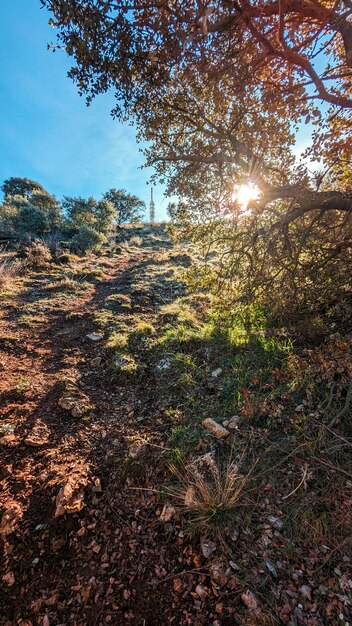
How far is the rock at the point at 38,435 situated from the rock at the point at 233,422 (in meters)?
2.18

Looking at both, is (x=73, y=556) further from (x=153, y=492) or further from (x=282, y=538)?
(x=282, y=538)

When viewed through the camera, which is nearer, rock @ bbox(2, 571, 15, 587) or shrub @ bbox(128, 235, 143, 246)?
rock @ bbox(2, 571, 15, 587)

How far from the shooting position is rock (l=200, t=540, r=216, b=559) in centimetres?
210

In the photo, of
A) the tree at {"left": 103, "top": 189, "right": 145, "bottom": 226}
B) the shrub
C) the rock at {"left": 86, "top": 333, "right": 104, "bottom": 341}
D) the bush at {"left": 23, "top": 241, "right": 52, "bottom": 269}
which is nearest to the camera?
the rock at {"left": 86, "top": 333, "right": 104, "bottom": 341}

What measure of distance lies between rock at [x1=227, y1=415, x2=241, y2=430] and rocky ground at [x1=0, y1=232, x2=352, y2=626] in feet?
0.04

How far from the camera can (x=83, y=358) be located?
5.11 metres

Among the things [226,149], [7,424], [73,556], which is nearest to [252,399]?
[73,556]

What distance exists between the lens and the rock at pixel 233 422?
3185 millimetres

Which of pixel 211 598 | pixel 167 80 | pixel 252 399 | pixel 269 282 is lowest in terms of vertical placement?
pixel 211 598

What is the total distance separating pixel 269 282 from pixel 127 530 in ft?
12.3

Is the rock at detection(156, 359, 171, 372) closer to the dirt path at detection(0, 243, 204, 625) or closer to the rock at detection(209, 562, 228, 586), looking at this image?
the dirt path at detection(0, 243, 204, 625)

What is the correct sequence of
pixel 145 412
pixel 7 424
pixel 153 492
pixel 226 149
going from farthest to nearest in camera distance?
1. pixel 226 149
2. pixel 145 412
3. pixel 7 424
4. pixel 153 492

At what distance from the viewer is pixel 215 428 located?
318cm

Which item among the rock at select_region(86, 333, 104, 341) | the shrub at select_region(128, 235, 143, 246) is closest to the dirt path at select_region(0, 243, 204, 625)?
the rock at select_region(86, 333, 104, 341)
